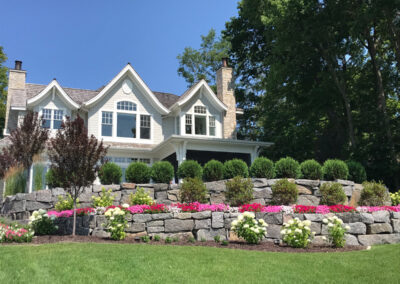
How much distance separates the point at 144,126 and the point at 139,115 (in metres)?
0.65

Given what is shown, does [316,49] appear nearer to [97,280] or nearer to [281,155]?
[281,155]

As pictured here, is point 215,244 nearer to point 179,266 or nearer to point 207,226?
point 207,226

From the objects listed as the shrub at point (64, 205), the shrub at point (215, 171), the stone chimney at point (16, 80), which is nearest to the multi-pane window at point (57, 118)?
the stone chimney at point (16, 80)

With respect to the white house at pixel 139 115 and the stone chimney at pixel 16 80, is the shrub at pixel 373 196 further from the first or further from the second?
the stone chimney at pixel 16 80

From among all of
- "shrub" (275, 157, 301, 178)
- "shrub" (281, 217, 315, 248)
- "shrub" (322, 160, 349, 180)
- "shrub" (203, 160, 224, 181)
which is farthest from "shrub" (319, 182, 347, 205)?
"shrub" (281, 217, 315, 248)

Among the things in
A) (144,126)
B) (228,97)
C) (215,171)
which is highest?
(228,97)

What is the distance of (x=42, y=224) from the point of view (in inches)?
457

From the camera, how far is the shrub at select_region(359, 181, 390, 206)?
15.4m

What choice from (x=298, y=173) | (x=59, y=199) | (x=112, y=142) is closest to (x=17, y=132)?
(x=59, y=199)

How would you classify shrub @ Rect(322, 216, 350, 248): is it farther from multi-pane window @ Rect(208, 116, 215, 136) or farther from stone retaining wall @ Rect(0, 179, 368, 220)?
multi-pane window @ Rect(208, 116, 215, 136)

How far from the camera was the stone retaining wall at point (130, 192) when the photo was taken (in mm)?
14398

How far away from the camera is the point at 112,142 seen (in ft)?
68.4

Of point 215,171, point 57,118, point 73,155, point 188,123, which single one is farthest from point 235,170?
point 57,118

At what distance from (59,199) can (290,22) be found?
14812mm
